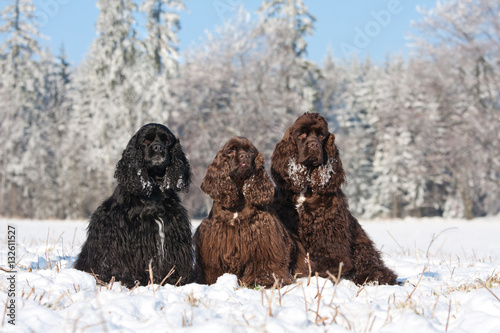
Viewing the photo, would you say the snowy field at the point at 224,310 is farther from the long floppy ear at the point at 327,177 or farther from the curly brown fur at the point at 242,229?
the long floppy ear at the point at 327,177

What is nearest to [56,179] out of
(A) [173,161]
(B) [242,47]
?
(B) [242,47]

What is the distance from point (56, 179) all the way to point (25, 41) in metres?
9.56

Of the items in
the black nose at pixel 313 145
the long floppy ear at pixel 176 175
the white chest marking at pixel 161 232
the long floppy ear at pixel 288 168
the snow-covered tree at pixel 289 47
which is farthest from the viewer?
the snow-covered tree at pixel 289 47

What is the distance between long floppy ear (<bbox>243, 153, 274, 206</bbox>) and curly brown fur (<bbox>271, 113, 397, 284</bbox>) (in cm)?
47

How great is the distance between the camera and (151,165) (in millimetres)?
4609

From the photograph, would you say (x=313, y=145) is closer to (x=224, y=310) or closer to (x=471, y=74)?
(x=224, y=310)

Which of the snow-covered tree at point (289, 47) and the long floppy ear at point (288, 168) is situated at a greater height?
the snow-covered tree at point (289, 47)

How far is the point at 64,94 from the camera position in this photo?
3769 centimetres

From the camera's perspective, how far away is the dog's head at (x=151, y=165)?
4523 mm

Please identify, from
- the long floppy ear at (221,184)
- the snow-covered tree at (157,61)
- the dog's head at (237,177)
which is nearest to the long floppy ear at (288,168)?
the dog's head at (237,177)

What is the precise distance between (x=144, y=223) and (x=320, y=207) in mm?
1792

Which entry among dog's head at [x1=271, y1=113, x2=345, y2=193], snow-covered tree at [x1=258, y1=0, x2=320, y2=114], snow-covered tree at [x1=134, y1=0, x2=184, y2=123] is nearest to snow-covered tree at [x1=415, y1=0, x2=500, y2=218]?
snow-covered tree at [x1=258, y1=0, x2=320, y2=114]

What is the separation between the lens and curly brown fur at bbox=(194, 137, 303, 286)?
4543mm

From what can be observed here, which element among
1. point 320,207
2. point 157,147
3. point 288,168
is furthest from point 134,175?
point 320,207
